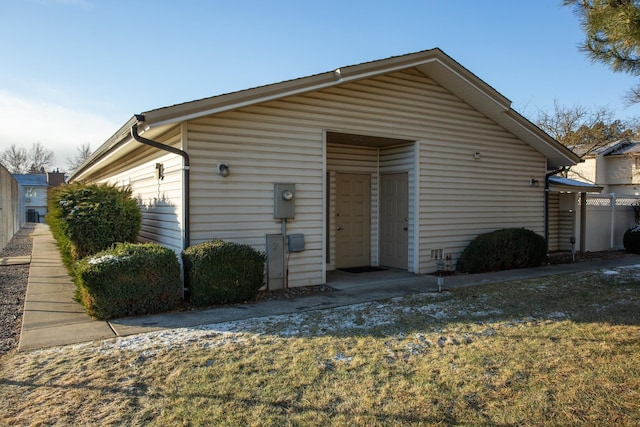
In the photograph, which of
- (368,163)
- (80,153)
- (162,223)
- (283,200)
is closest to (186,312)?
(283,200)

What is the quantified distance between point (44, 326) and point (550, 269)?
388 inches

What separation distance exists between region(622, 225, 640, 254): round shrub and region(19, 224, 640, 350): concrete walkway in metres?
3.72

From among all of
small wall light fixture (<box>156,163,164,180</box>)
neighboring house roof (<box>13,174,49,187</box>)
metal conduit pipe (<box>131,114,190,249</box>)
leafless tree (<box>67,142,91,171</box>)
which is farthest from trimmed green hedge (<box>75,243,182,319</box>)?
leafless tree (<box>67,142,91,171</box>)

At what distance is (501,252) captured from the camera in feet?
32.1

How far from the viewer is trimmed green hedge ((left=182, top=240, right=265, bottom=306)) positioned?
20.9 ft

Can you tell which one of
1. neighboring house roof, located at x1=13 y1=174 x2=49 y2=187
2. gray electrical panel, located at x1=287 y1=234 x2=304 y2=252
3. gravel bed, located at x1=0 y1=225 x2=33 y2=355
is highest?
neighboring house roof, located at x1=13 y1=174 x2=49 y2=187

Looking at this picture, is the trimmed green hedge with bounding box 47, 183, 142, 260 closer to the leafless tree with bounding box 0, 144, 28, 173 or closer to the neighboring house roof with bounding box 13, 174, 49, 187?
the neighboring house roof with bounding box 13, 174, 49, 187

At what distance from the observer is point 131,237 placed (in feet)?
27.7

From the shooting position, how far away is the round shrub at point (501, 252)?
9.64 meters

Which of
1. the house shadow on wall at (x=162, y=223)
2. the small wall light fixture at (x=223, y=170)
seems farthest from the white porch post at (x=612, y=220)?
the house shadow on wall at (x=162, y=223)

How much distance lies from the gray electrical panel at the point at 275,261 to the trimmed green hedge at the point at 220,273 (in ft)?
2.38

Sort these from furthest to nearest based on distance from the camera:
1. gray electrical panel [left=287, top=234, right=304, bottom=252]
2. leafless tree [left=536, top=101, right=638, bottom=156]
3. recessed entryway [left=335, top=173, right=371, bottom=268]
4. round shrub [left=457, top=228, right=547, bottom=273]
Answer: leafless tree [left=536, top=101, right=638, bottom=156] < recessed entryway [left=335, top=173, right=371, bottom=268] < round shrub [left=457, top=228, right=547, bottom=273] < gray electrical panel [left=287, top=234, right=304, bottom=252]

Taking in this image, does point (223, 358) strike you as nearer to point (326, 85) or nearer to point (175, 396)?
point (175, 396)

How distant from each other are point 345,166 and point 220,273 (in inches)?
177
